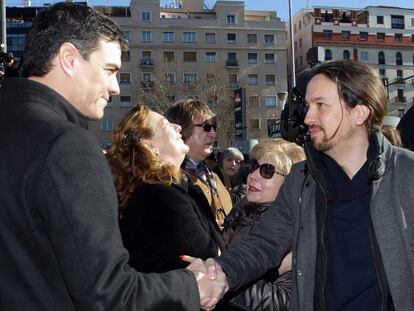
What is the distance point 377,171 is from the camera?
97.6 inches

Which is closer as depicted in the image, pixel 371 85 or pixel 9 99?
pixel 9 99

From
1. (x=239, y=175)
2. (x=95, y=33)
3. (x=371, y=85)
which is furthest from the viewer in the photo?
(x=239, y=175)

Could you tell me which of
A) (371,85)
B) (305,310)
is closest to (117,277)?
(305,310)

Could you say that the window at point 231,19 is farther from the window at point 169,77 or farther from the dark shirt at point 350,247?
the dark shirt at point 350,247

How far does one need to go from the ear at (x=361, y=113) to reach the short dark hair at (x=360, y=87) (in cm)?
2

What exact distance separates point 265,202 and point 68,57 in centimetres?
194

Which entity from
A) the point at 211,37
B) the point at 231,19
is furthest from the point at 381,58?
the point at 211,37

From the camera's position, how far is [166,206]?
2746 millimetres

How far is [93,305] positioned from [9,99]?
805 millimetres

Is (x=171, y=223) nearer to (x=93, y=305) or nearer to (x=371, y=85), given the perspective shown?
(x=93, y=305)

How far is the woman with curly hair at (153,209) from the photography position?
2703 mm

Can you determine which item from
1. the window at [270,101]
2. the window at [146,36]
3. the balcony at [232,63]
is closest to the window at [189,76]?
the balcony at [232,63]

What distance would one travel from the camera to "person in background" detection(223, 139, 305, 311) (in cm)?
303

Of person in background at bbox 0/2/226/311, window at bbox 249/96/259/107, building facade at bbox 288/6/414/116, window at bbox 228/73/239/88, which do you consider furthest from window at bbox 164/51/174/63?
person in background at bbox 0/2/226/311
